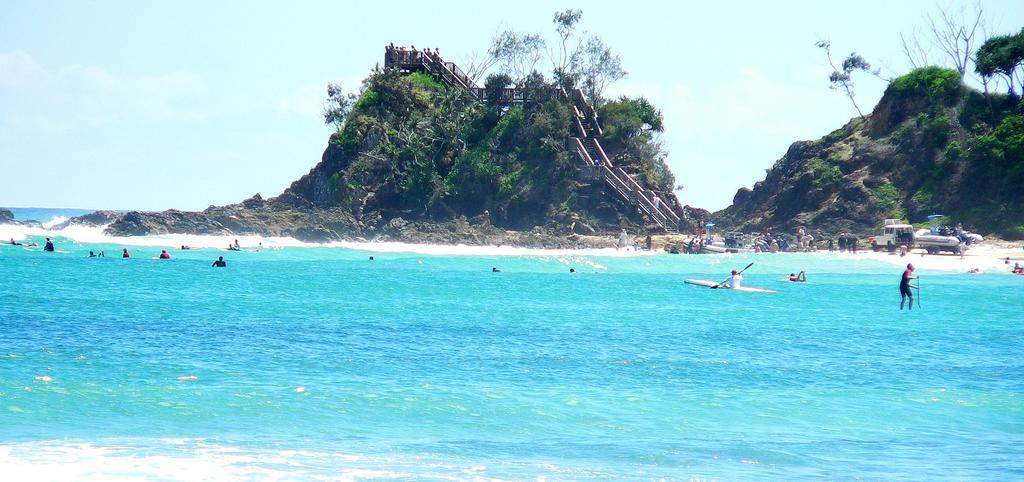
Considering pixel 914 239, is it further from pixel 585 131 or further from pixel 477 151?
pixel 477 151

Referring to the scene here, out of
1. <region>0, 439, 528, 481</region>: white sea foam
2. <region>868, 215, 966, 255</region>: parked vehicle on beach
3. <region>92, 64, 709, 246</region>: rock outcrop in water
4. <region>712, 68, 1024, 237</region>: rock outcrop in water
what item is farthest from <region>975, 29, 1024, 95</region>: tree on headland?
<region>0, 439, 528, 481</region>: white sea foam

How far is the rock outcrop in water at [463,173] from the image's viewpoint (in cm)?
8331

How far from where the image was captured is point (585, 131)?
86750mm

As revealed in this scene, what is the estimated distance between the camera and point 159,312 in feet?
102

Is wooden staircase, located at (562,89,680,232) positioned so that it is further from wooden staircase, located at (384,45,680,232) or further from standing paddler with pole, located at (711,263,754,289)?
standing paddler with pole, located at (711,263,754,289)

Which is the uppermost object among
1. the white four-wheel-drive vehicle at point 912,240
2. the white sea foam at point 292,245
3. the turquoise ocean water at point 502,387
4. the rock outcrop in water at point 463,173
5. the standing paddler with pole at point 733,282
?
the rock outcrop in water at point 463,173

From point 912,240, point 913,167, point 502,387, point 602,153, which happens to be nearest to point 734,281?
point 502,387

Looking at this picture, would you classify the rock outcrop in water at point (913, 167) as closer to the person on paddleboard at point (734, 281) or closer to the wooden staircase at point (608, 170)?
the wooden staircase at point (608, 170)

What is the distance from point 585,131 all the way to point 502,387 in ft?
227

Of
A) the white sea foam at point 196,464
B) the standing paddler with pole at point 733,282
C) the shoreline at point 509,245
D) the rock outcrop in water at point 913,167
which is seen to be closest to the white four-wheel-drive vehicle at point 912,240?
the shoreline at point 509,245

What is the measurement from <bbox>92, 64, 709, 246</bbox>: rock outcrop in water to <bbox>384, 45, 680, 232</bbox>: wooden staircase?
0.91 metres

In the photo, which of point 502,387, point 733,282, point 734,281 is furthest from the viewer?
point 733,282

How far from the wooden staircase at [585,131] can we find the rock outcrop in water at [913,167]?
33.7 ft

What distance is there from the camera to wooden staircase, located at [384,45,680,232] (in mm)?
82188
